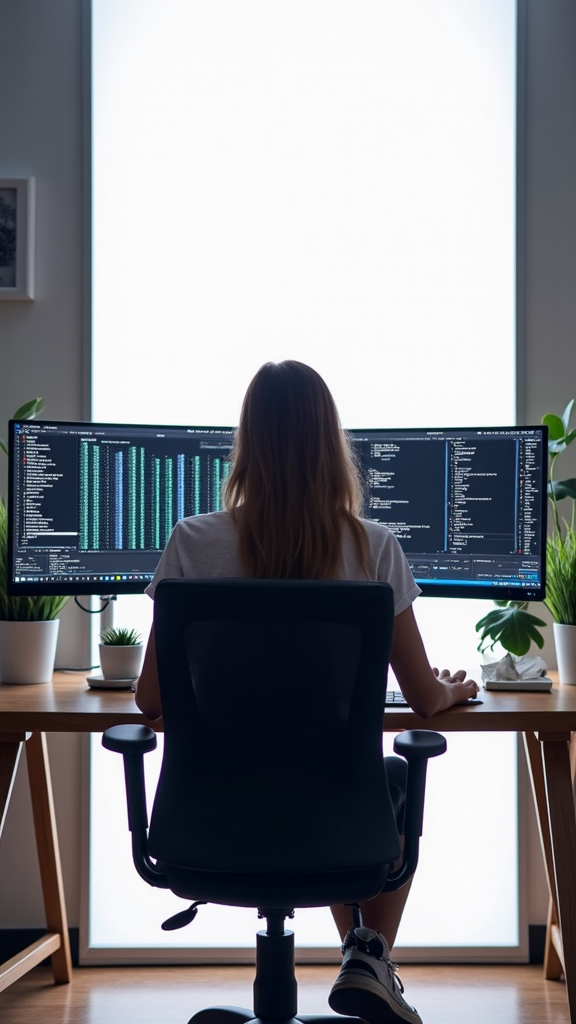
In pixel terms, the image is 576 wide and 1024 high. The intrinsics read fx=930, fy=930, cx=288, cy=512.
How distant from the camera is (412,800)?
160cm

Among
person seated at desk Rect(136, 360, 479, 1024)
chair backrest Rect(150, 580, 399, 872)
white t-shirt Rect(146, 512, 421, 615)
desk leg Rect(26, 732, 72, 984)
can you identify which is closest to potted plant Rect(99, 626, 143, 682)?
desk leg Rect(26, 732, 72, 984)

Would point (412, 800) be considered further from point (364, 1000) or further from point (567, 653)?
point (567, 653)

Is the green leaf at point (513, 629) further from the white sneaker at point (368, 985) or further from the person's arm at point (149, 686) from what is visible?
the person's arm at point (149, 686)

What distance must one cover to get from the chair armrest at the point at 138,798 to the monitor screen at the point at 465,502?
0.91 metres

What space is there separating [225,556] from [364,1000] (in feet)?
2.64

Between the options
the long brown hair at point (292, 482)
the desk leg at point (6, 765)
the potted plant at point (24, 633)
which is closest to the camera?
the long brown hair at point (292, 482)

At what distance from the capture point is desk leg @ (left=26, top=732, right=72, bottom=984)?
233 centimetres

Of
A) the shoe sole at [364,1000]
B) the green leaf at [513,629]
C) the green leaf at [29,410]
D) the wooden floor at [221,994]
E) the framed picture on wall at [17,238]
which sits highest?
the framed picture on wall at [17,238]

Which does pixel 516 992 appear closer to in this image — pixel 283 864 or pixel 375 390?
pixel 283 864

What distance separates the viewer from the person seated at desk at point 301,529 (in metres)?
1.56

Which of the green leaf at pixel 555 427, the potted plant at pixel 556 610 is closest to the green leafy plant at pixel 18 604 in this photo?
the potted plant at pixel 556 610

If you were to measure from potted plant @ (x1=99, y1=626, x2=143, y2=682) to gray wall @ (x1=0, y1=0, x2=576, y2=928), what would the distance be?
381mm

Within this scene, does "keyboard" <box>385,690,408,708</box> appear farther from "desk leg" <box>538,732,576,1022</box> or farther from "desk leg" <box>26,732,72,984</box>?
"desk leg" <box>26,732,72,984</box>

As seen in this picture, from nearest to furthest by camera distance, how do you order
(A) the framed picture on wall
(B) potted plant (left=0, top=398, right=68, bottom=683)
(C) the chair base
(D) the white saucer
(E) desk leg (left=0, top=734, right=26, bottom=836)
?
(C) the chair base, (E) desk leg (left=0, top=734, right=26, bottom=836), (D) the white saucer, (B) potted plant (left=0, top=398, right=68, bottom=683), (A) the framed picture on wall
